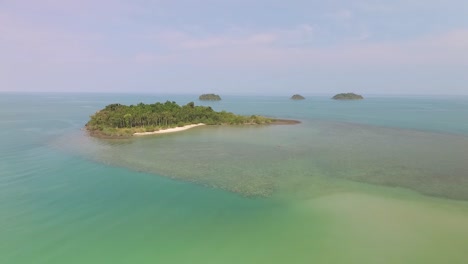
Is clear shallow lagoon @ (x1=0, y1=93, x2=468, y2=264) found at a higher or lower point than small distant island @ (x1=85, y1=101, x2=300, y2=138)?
lower

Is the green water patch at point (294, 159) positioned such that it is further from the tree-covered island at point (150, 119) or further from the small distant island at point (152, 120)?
the tree-covered island at point (150, 119)

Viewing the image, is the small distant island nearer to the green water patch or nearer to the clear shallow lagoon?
the green water patch

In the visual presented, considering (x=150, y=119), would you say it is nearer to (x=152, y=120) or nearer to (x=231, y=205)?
(x=152, y=120)

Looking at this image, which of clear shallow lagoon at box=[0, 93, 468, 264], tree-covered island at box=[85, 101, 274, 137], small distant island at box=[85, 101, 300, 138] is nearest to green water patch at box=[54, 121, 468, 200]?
clear shallow lagoon at box=[0, 93, 468, 264]

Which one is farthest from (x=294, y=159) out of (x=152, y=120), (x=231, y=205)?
(x=152, y=120)

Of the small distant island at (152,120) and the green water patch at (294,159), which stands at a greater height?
the small distant island at (152,120)

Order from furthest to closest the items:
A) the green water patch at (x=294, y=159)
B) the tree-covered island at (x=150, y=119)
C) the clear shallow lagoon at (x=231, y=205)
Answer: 1. the tree-covered island at (x=150, y=119)
2. the green water patch at (x=294, y=159)
3. the clear shallow lagoon at (x=231, y=205)

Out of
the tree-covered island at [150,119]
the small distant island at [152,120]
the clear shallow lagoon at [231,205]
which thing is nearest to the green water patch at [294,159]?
the clear shallow lagoon at [231,205]

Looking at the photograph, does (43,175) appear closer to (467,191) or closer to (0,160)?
(0,160)
